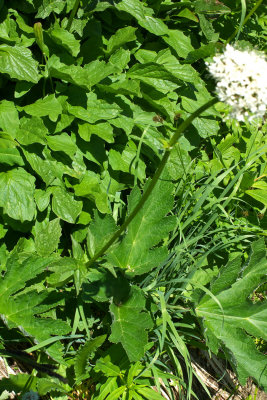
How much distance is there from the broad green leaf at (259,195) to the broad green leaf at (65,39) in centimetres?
136

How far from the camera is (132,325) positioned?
6.70 feet

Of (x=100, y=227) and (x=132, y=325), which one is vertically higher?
(x=100, y=227)

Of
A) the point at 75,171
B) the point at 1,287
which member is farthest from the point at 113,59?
the point at 1,287

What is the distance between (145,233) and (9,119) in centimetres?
83

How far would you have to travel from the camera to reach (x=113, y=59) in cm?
239

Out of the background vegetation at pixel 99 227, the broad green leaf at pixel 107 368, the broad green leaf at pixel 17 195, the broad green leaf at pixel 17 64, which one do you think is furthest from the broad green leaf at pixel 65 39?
the broad green leaf at pixel 107 368

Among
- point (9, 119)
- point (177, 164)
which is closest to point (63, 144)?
point (9, 119)

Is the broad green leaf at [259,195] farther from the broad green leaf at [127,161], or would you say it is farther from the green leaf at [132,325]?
the green leaf at [132,325]

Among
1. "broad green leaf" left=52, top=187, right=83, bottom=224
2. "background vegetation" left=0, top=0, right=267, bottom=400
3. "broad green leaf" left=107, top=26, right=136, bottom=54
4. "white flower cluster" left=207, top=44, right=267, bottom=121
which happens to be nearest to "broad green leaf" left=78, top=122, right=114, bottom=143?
"background vegetation" left=0, top=0, right=267, bottom=400

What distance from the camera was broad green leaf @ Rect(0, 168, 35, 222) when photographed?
2.04 metres

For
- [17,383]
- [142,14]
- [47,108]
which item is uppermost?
[142,14]

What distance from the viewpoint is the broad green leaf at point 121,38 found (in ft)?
7.51

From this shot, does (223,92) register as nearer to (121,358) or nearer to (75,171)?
(75,171)

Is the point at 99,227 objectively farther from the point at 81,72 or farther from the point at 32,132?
the point at 81,72
